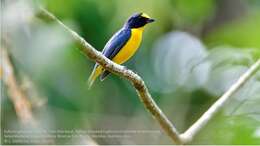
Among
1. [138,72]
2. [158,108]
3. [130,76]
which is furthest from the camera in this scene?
[138,72]

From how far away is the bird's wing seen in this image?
3.24 ft

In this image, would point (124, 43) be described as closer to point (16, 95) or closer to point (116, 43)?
point (116, 43)

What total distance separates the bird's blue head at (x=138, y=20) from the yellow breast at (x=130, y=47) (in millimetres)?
11

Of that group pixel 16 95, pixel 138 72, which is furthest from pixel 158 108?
pixel 16 95

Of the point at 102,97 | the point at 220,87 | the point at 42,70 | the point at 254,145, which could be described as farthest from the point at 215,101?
the point at 254,145

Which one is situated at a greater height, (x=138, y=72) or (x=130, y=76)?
(x=130, y=76)

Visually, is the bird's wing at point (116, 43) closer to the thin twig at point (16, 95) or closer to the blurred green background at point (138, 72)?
the blurred green background at point (138, 72)

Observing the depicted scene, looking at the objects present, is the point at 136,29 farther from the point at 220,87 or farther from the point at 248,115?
the point at 248,115

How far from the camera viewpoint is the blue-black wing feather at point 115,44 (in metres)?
0.99

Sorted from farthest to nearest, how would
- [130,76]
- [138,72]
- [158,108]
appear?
[138,72]
[158,108]
[130,76]

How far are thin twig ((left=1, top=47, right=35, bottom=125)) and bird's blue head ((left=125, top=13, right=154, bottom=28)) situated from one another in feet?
0.90

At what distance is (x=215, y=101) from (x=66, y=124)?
0.34 metres

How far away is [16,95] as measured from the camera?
1.06 m

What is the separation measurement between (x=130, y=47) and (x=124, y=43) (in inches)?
0.6
